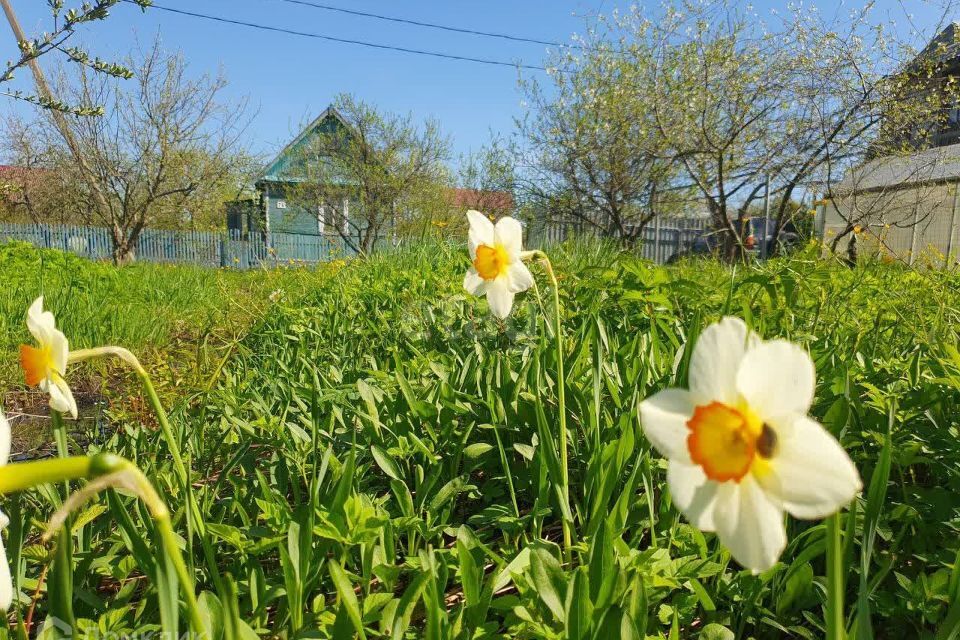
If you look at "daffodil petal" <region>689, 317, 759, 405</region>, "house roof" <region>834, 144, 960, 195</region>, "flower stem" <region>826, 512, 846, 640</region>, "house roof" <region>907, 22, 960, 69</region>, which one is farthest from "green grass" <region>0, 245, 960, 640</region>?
"house roof" <region>907, 22, 960, 69</region>

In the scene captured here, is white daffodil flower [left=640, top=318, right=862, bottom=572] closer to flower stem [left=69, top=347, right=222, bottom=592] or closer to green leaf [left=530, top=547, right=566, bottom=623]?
green leaf [left=530, top=547, right=566, bottom=623]

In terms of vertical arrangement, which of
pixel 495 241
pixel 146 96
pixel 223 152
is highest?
pixel 146 96

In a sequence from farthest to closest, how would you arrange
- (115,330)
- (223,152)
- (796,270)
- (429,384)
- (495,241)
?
(223,152), (115,330), (796,270), (429,384), (495,241)

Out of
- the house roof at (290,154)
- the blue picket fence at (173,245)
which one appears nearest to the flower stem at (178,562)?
the house roof at (290,154)

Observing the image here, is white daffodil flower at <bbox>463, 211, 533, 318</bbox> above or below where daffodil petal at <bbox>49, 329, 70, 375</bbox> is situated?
above

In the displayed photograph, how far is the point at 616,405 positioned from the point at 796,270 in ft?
2.73

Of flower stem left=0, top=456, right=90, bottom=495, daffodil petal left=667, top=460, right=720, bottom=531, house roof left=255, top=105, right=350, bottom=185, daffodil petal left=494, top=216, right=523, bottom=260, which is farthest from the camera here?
house roof left=255, top=105, right=350, bottom=185

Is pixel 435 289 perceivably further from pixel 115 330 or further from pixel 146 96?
pixel 146 96

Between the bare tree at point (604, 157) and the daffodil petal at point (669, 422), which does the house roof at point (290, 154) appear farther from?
the daffodil petal at point (669, 422)

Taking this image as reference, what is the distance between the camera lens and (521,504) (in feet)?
3.99

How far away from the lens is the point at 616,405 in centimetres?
131

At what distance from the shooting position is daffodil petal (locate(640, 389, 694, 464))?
45 cm

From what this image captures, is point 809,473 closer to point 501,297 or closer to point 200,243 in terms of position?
point 501,297

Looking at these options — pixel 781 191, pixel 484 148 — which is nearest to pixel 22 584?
pixel 781 191
